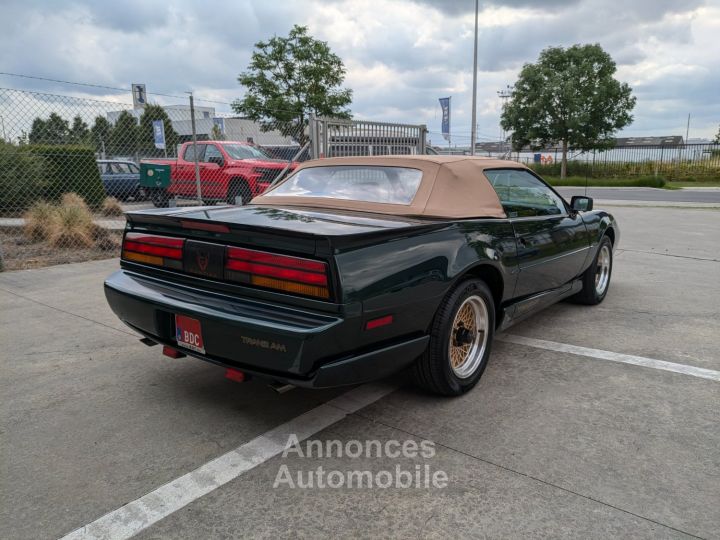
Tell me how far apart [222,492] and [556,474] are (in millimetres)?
1471

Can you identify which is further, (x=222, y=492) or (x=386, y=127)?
(x=386, y=127)

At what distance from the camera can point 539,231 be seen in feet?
13.1

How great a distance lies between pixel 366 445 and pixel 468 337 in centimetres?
98

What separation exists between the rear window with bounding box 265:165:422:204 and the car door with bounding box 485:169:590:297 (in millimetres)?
716

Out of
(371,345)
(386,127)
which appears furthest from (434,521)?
(386,127)

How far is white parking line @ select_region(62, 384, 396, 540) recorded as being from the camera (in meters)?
2.09

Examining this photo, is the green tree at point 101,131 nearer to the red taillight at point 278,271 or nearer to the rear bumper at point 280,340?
the rear bumper at point 280,340

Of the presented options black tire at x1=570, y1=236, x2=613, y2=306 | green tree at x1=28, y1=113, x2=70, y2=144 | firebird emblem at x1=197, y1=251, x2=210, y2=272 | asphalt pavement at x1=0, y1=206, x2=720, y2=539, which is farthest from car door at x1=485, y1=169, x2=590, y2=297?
green tree at x1=28, y1=113, x2=70, y2=144

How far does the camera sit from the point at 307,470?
8.18 feet

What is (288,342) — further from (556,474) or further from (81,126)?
(81,126)

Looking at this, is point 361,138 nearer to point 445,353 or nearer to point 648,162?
point 445,353

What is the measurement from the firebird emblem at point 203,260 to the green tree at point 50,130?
6215mm

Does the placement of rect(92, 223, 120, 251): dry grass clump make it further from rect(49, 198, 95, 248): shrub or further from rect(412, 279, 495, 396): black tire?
rect(412, 279, 495, 396): black tire

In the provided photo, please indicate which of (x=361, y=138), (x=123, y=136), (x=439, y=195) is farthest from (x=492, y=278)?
(x=123, y=136)
